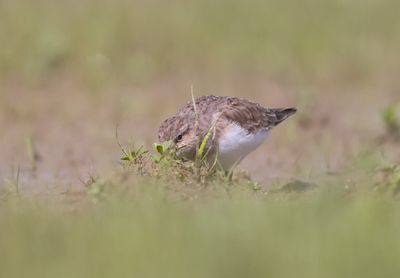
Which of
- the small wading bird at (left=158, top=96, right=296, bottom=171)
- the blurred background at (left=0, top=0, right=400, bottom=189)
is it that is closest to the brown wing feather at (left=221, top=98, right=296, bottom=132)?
the small wading bird at (left=158, top=96, right=296, bottom=171)

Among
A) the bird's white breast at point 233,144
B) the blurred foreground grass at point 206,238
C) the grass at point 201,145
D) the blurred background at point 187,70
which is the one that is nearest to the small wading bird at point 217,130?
the bird's white breast at point 233,144

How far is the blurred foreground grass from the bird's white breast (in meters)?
1.57

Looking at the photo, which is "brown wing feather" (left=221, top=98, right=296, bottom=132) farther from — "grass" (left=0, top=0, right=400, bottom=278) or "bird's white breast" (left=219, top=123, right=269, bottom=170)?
"grass" (left=0, top=0, right=400, bottom=278)

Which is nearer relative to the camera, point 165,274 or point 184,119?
point 165,274

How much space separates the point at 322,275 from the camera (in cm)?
530

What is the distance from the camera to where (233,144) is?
8.81m

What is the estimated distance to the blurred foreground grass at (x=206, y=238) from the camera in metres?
5.43

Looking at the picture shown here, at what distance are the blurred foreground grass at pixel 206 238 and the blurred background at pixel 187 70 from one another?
170 inches

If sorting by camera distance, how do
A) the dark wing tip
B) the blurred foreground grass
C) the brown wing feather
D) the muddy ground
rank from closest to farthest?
the blurred foreground grass, the brown wing feather, the dark wing tip, the muddy ground

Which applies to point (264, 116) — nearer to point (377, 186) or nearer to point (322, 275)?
point (377, 186)

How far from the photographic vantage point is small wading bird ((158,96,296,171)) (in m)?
8.56

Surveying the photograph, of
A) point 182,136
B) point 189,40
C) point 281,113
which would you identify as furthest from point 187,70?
point 182,136

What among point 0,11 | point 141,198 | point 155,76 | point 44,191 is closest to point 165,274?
point 141,198

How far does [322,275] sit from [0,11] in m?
8.98
